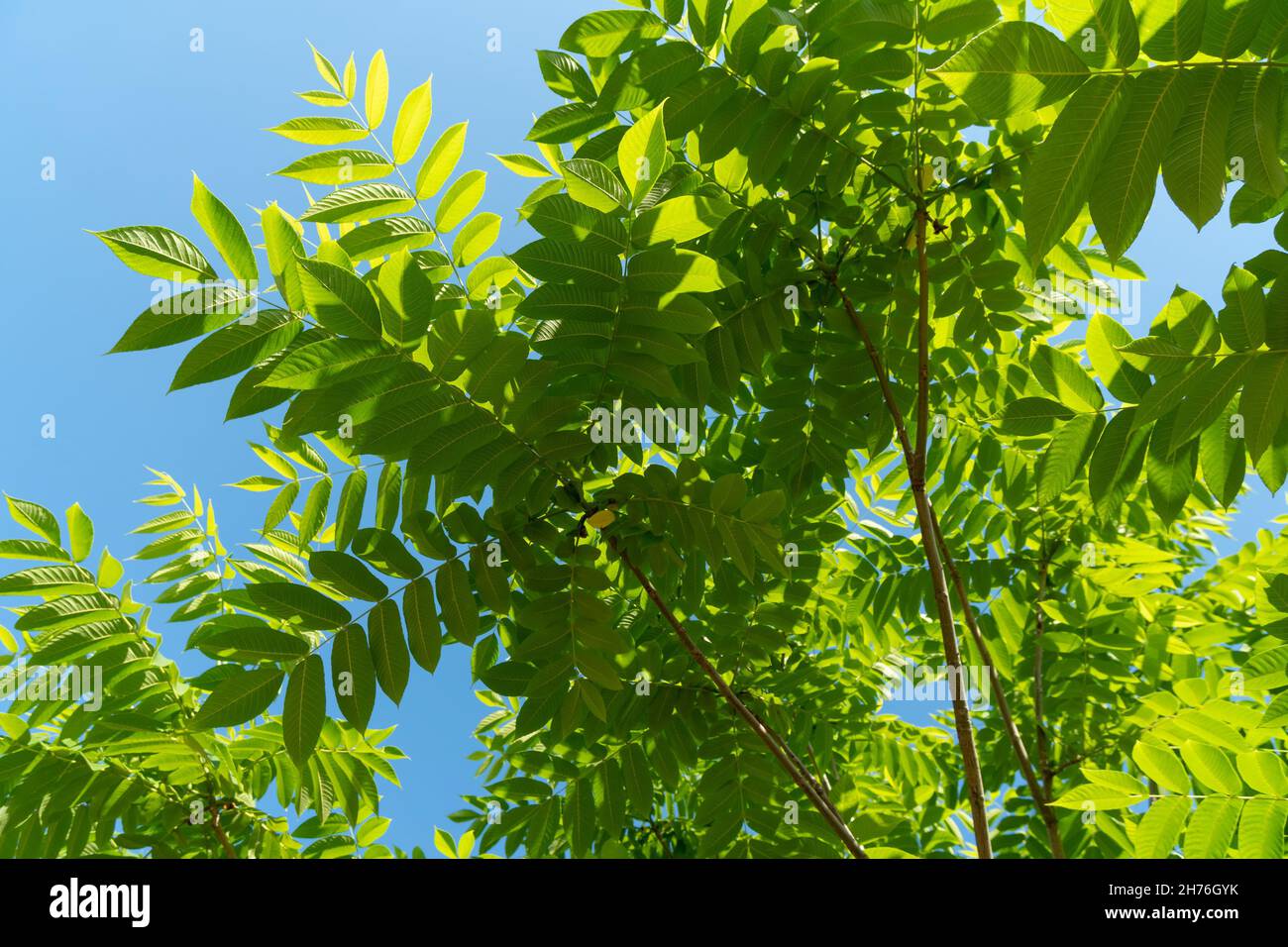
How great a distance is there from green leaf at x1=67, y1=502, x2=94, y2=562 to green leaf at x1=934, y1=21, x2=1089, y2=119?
3220mm

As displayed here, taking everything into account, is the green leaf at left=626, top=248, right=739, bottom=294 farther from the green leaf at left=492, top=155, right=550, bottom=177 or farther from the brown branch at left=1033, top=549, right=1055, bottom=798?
the brown branch at left=1033, top=549, right=1055, bottom=798

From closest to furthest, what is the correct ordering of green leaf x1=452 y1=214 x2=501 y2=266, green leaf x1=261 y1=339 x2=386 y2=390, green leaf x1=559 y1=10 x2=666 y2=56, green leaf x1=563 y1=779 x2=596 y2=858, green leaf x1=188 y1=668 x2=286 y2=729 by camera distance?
1. green leaf x1=261 y1=339 x2=386 y2=390
2. green leaf x1=188 y1=668 x2=286 y2=729
3. green leaf x1=452 y1=214 x2=501 y2=266
4. green leaf x1=559 y1=10 x2=666 y2=56
5. green leaf x1=563 y1=779 x2=596 y2=858

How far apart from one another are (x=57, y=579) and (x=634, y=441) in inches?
86.4

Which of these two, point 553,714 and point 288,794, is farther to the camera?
point 288,794

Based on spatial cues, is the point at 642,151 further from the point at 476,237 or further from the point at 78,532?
the point at 78,532

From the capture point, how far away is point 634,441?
2.59 m

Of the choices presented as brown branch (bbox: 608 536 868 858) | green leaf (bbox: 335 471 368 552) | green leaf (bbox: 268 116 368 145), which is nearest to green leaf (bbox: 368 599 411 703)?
green leaf (bbox: 335 471 368 552)

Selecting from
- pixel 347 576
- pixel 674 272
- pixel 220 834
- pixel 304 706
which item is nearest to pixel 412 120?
pixel 674 272

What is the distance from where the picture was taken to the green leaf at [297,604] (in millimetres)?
2338

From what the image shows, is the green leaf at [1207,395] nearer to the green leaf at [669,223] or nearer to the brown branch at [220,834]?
the green leaf at [669,223]

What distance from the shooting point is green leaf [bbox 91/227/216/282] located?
6.73ft

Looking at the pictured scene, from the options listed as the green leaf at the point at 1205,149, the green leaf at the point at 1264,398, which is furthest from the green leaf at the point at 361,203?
Result: the green leaf at the point at 1264,398
